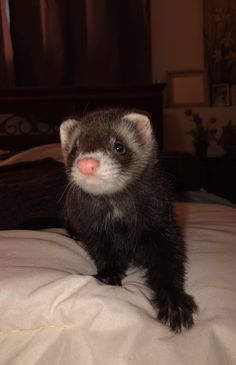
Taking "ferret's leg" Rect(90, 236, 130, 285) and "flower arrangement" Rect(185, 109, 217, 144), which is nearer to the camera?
"ferret's leg" Rect(90, 236, 130, 285)

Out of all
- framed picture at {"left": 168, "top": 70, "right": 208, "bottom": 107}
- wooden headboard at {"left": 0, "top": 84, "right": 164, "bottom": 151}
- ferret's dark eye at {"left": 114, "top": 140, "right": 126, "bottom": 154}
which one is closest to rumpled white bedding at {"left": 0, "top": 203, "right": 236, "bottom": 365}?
ferret's dark eye at {"left": 114, "top": 140, "right": 126, "bottom": 154}

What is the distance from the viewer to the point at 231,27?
3328mm

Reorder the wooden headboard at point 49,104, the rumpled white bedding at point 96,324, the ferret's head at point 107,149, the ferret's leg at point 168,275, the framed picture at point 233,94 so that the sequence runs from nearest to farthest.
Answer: the rumpled white bedding at point 96,324
the ferret's leg at point 168,275
the ferret's head at point 107,149
the wooden headboard at point 49,104
the framed picture at point 233,94

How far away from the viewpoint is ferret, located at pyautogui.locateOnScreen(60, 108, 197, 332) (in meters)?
0.84

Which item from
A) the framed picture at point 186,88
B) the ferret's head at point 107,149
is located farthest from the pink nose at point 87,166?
the framed picture at point 186,88

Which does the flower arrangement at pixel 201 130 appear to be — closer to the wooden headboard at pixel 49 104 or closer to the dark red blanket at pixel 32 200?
the wooden headboard at pixel 49 104

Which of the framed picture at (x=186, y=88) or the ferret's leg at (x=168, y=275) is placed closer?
the ferret's leg at (x=168, y=275)

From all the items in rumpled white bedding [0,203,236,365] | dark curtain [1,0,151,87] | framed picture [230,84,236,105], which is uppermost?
dark curtain [1,0,151,87]

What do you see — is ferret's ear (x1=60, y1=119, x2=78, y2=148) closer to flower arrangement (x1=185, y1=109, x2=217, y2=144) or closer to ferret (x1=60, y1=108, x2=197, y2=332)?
ferret (x1=60, y1=108, x2=197, y2=332)

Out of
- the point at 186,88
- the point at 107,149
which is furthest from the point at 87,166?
the point at 186,88

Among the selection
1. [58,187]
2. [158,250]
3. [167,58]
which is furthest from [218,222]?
[167,58]

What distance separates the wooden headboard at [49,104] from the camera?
289 centimetres

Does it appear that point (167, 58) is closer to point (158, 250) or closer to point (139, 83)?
point (139, 83)

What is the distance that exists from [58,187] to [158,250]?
0.48 m
